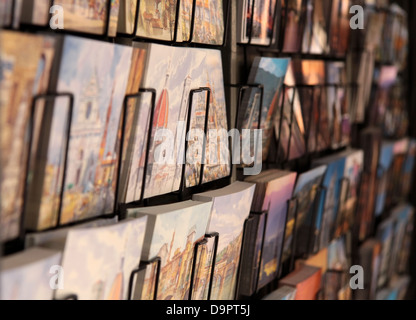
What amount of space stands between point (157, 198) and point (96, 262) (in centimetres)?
25

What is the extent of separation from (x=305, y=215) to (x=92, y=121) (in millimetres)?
976

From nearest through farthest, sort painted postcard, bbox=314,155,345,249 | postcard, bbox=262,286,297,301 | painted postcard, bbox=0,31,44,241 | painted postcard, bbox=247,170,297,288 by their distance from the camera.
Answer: painted postcard, bbox=0,31,44,241
painted postcard, bbox=247,170,297,288
postcard, bbox=262,286,297,301
painted postcard, bbox=314,155,345,249

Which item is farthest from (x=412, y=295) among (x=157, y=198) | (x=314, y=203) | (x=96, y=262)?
(x=96, y=262)

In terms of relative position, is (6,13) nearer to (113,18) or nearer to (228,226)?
(113,18)

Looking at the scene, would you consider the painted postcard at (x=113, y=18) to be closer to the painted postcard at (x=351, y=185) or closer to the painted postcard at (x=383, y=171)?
the painted postcard at (x=351, y=185)

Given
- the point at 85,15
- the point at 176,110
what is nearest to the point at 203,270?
the point at 176,110

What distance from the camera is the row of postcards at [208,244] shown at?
76 cm

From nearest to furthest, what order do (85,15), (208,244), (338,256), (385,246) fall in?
(85,15)
(208,244)
(338,256)
(385,246)

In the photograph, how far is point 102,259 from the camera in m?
0.82

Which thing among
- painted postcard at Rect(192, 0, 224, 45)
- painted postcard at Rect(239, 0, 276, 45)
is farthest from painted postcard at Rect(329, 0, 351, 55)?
painted postcard at Rect(192, 0, 224, 45)

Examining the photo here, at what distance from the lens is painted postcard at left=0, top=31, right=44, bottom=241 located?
0.65 meters

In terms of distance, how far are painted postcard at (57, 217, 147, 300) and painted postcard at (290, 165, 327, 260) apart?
712 mm

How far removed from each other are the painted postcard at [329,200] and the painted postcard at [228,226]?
21.1 inches

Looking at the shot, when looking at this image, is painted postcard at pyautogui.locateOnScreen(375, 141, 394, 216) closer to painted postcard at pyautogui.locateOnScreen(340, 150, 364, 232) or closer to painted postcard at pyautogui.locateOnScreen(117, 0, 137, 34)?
painted postcard at pyautogui.locateOnScreen(340, 150, 364, 232)
